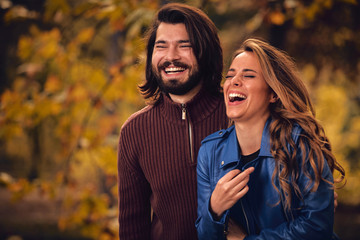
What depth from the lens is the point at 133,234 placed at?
2.55 meters

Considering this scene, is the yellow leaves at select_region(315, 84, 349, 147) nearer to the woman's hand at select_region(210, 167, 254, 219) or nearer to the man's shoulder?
the man's shoulder

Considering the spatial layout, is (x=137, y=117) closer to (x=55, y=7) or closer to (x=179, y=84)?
(x=179, y=84)

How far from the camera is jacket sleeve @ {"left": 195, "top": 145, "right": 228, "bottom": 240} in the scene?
6.02 ft

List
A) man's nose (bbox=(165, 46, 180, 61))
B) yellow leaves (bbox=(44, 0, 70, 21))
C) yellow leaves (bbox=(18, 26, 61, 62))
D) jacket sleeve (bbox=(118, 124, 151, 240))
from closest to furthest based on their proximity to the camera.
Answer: man's nose (bbox=(165, 46, 180, 61)) < jacket sleeve (bbox=(118, 124, 151, 240)) < yellow leaves (bbox=(44, 0, 70, 21)) < yellow leaves (bbox=(18, 26, 61, 62))

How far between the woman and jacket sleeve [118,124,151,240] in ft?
1.89

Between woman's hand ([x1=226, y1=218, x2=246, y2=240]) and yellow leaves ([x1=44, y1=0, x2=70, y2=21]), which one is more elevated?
yellow leaves ([x1=44, y1=0, x2=70, y2=21])

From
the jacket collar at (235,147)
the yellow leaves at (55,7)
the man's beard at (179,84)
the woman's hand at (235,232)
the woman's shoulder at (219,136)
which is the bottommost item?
the woman's hand at (235,232)

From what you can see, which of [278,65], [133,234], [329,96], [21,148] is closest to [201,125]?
[278,65]

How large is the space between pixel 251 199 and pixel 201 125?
0.64m

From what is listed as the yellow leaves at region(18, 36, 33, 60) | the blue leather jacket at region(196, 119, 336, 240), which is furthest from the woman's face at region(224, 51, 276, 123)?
the yellow leaves at region(18, 36, 33, 60)

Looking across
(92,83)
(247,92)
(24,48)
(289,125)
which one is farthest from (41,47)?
(289,125)

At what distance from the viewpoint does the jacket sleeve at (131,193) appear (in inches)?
98.3

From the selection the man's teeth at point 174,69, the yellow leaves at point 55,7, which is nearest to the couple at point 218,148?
the man's teeth at point 174,69

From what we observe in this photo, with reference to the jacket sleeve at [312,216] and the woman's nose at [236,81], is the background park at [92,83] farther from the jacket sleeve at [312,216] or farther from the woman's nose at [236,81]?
the jacket sleeve at [312,216]
